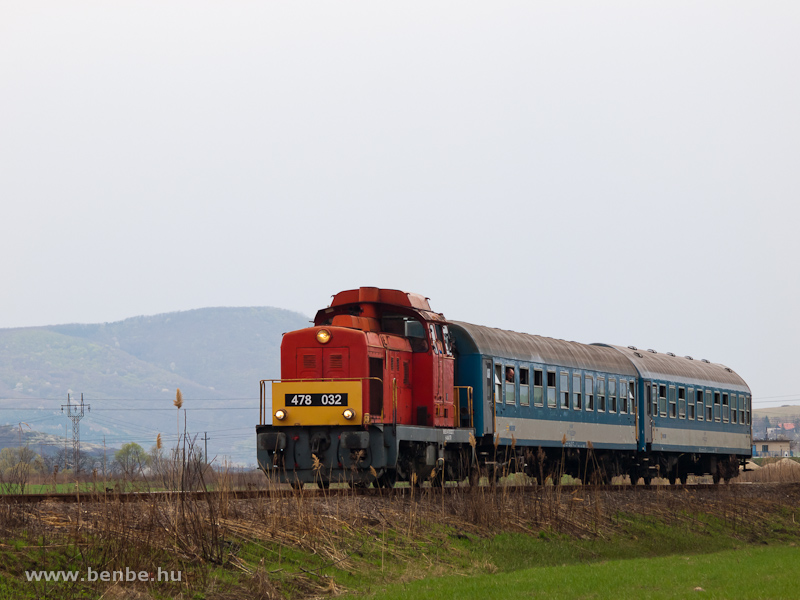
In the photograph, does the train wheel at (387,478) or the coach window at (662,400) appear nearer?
the train wheel at (387,478)

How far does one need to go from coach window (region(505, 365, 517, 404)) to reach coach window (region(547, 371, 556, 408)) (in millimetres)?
2267

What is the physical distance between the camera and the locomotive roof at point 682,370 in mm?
37331

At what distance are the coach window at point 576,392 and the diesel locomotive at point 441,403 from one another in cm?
6

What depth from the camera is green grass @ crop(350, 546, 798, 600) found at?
49.9 feet

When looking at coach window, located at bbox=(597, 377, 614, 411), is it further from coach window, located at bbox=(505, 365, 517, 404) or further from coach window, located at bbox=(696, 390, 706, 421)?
coach window, located at bbox=(696, 390, 706, 421)

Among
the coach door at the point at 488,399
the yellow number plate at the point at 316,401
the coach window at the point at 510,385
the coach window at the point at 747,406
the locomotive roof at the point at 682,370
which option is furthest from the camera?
the coach window at the point at 747,406

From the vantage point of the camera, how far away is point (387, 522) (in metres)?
18.8

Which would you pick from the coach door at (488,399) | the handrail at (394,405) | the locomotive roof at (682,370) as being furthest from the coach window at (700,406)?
the handrail at (394,405)

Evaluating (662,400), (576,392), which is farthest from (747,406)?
(576,392)

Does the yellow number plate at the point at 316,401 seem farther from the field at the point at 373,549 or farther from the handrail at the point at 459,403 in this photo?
the handrail at the point at 459,403

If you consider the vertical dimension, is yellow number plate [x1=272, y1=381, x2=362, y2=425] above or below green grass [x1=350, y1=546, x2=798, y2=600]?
above

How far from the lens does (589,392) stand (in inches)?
1302

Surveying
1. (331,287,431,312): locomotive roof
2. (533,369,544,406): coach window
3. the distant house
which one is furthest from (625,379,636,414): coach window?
the distant house

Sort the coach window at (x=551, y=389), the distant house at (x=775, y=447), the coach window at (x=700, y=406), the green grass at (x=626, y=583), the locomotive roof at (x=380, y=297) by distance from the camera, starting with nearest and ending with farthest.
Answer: the green grass at (x=626, y=583), the locomotive roof at (x=380, y=297), the coach window at (x=551, y=389), the coach window at (x=700, y=406), the distant house at (x=775, y=447)
